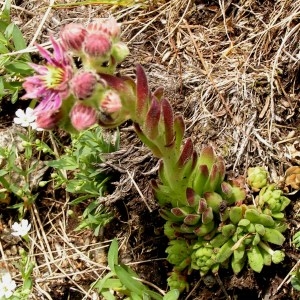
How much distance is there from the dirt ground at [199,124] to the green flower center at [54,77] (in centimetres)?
96

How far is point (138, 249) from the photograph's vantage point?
326 centimetres

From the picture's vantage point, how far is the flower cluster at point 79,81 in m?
2.15

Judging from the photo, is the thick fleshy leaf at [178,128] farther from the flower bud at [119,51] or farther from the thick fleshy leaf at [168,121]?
the flower bud at [119,51]

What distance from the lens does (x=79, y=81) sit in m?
2.10

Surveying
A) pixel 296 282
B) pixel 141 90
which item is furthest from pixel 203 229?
pixel 141 90

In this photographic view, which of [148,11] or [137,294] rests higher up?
[148,11]

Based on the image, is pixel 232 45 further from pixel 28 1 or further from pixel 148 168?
pixel 28 1

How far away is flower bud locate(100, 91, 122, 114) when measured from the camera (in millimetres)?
2172

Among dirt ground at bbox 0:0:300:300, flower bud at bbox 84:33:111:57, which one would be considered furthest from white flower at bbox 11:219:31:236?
flower bud at bbox 84:33:111:57

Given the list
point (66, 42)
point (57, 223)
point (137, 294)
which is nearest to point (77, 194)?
point (57, 223)

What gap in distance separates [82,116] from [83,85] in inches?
5.0

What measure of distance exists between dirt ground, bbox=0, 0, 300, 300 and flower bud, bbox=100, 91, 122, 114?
0.96m

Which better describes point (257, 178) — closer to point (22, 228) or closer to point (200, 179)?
point (200, 179)

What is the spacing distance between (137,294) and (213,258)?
411mm
